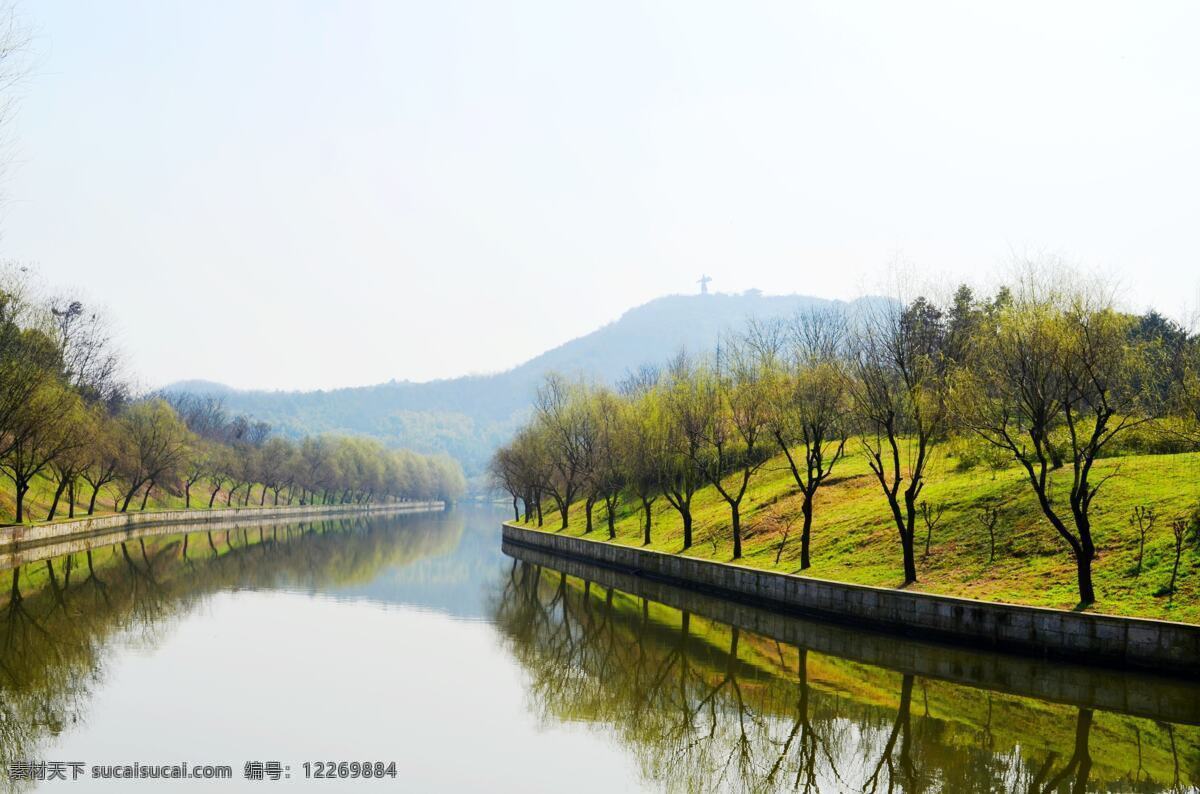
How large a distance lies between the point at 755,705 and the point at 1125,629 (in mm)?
9776

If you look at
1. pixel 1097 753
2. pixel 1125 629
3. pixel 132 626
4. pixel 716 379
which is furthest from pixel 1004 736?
pixel 716 379

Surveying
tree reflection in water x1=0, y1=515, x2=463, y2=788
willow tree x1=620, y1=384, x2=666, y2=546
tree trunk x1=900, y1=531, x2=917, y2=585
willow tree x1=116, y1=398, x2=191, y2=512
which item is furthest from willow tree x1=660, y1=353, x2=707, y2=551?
willow tree x1=116, y1=398, x2=191, y2=512

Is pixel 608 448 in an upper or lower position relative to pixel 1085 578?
upper

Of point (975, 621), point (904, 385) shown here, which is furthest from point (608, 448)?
point (975, 621)

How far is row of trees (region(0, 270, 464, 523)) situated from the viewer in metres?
54.1

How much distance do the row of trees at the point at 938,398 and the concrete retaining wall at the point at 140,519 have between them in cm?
3423

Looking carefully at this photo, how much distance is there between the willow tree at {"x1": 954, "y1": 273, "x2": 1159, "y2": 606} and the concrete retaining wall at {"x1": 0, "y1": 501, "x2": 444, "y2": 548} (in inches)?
1977

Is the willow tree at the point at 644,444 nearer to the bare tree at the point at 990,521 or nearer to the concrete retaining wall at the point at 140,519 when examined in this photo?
the bare tree at the point at 990,521

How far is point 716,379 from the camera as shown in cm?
5188

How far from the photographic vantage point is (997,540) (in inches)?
1347

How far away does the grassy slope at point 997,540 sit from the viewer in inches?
1077

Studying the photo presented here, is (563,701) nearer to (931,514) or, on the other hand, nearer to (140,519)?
(931,514)

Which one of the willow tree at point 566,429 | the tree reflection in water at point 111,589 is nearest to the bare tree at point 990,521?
the tree reflection in water at point 111,589

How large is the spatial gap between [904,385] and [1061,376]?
26.3ft
